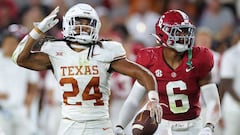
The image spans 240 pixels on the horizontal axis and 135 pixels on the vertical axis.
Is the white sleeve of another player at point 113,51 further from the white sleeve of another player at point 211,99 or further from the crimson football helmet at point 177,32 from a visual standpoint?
the white sleeve of another player at point 211,99

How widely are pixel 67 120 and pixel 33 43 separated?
60 cm

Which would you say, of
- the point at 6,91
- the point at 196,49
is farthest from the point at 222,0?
the point at 196,49

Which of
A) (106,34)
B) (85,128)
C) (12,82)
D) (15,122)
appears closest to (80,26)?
(85,128)

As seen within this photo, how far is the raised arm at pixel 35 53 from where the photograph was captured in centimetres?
775

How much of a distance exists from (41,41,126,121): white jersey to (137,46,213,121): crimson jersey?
0.44 m

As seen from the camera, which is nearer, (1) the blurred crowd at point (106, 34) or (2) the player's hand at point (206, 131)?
(2) the player's hand at point (206, 131)

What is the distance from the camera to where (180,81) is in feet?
26.5

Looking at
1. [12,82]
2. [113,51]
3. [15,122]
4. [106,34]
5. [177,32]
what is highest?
[177,32]

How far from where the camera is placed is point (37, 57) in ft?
25.7

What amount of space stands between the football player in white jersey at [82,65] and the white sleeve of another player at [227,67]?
3.95m

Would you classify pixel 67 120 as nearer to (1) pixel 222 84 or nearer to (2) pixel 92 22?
(2) pixel 92 22

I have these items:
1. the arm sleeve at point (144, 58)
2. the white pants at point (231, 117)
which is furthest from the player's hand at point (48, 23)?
the white pants at point (231, 117)

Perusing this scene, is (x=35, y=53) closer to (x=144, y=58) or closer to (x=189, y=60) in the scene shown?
(x=144, y=58)

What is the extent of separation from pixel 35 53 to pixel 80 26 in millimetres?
378
